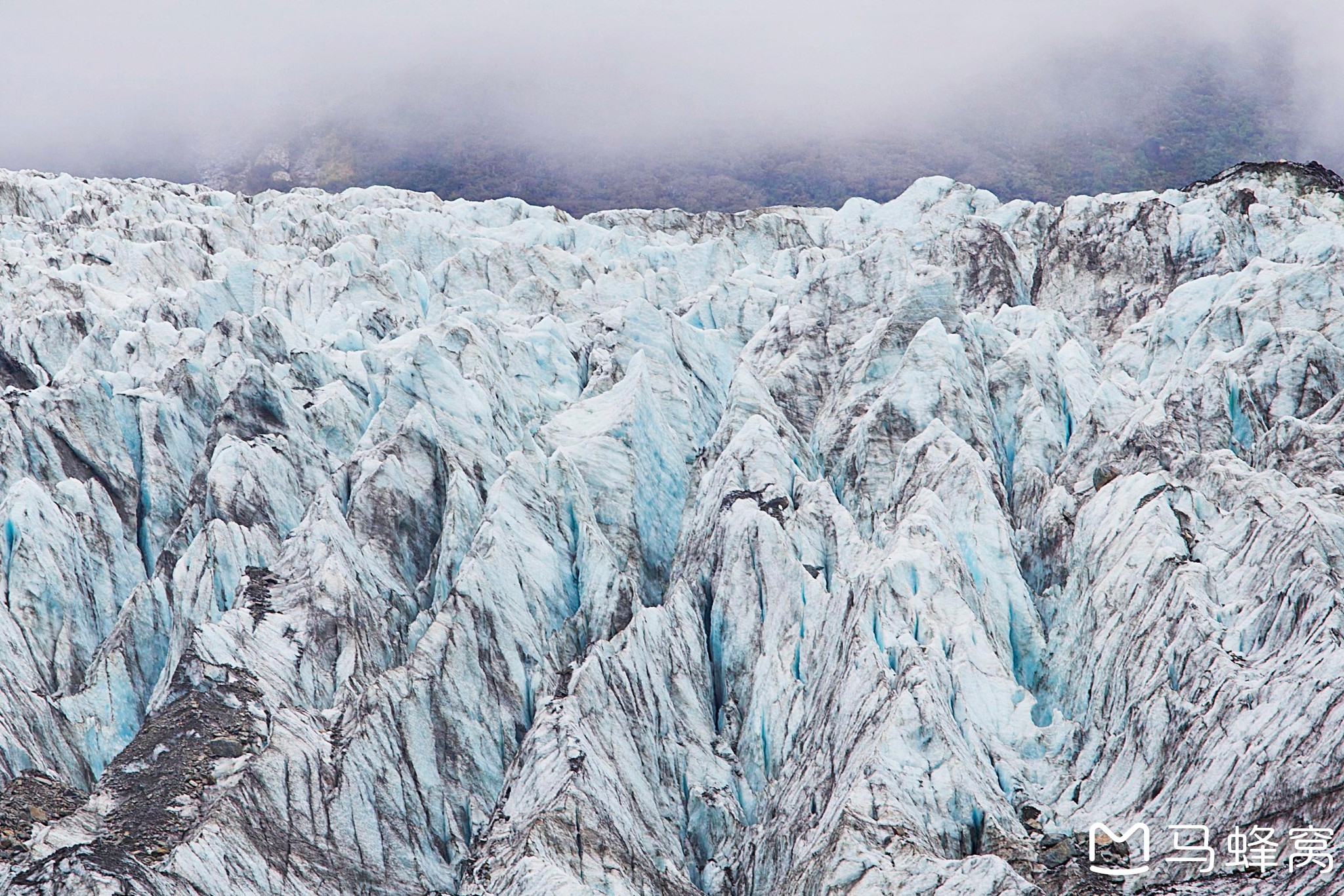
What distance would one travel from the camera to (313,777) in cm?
3572

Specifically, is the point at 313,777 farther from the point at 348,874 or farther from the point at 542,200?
the point at 542,200


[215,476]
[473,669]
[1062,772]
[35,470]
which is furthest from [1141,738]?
[35,470]

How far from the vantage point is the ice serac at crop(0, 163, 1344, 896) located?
3225 cm

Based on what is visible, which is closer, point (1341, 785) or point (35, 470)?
point (1341, 785)

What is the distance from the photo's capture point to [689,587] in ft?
149

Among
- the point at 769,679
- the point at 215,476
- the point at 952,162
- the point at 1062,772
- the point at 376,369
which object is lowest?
the point at 1062,772

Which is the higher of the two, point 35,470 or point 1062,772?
point 35,470

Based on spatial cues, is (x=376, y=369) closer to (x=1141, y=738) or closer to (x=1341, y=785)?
(x=1141, y=738)

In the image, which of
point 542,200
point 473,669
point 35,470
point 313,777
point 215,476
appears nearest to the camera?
point 313,777

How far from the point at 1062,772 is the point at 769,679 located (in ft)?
33.6

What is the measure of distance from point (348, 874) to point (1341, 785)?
2540 cm

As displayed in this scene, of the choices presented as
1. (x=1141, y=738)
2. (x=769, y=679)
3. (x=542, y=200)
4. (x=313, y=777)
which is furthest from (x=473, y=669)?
(x=542, y=200)

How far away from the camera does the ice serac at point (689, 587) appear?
32250 mm

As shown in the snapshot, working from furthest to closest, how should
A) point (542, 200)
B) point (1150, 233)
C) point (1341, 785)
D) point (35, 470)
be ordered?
point (542, 200) < point (1150, 233) < point (35, 470) < point (1341, 785)
